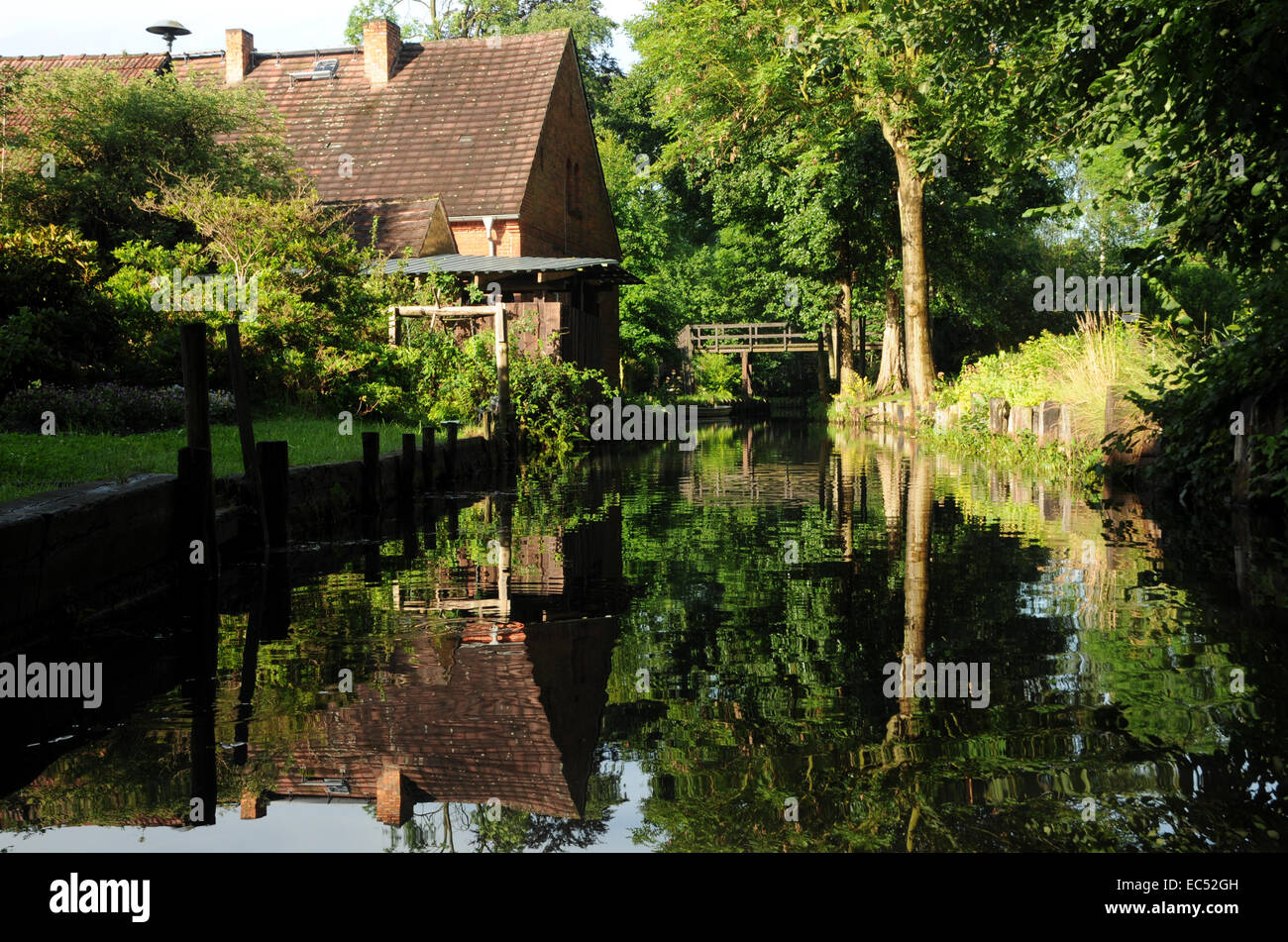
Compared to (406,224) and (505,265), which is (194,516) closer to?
(505,265)

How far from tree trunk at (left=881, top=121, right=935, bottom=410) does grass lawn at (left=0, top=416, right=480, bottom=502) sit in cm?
1504

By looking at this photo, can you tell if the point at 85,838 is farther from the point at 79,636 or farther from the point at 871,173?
the point at 871,173

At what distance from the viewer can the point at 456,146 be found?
33.7 m

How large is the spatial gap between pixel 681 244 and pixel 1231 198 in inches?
2073

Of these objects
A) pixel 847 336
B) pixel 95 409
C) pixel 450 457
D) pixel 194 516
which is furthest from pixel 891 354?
pixel 194 516

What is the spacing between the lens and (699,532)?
10.9 meters

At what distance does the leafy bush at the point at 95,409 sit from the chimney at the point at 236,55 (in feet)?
84.1

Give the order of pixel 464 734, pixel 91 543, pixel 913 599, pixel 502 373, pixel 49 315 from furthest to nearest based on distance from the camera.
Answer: pixel 502 373 < pixel 49 315 < pixel 913 599 < pixel 91 543 < pixel 464 734

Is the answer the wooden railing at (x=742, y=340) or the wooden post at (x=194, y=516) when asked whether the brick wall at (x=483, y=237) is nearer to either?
the wooden railing at (x=742, y=340)

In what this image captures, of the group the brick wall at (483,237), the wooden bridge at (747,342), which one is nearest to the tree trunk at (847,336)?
the wooden bridge at (747,342)

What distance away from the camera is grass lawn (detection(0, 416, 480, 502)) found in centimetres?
894

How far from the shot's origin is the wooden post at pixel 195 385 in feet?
28.2

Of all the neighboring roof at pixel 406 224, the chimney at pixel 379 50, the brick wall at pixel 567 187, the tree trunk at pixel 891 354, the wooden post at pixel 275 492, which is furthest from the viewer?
the chimney at pixel 379 50

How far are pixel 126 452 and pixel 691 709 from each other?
8.21 metres
